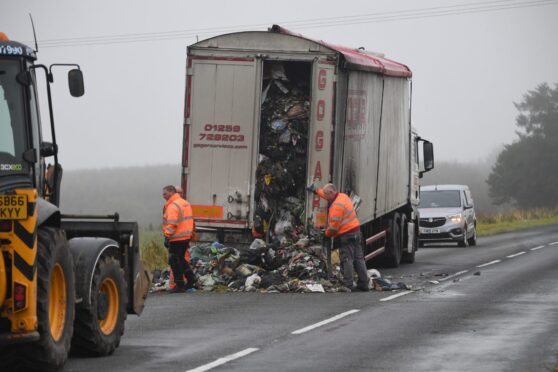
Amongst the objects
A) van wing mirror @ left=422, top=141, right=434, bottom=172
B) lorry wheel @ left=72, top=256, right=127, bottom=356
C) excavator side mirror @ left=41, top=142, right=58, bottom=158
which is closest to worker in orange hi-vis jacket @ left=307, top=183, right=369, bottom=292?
lorry wheel @ left=72, top=256, right=127, bottom=356

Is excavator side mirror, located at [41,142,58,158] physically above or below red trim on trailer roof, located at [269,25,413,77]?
below

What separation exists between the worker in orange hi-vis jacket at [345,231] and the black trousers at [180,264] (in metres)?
2.18

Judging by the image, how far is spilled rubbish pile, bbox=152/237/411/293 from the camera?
66.0 feet

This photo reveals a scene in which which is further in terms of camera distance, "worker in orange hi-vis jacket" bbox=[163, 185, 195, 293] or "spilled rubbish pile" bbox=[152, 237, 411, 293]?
"spilled rubbish pile" bbox=[152, 237, 411, 293]

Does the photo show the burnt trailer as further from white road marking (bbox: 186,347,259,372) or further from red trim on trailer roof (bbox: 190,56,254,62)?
white road marking (bbox: 186,347,259,372)

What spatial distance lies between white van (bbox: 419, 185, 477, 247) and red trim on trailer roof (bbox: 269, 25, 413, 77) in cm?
854

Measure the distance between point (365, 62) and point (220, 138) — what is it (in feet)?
10.7

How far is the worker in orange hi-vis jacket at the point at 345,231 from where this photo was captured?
1994cm

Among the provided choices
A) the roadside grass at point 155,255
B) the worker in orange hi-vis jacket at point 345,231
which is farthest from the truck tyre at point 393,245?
the worker in orange hi-vis jacket at point 345,231

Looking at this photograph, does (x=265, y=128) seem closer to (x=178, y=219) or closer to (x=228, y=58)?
(x=228, y=58)

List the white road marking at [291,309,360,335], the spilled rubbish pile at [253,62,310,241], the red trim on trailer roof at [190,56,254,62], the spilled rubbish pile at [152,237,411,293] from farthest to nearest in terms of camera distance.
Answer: the spilled rubbish pile at [253,62,310,241] → the red trim on trailer roof at [190,56,254,62] → the spilled rubbish pile at [152,237,411,293] → the white road marking at [291,309,360,335]

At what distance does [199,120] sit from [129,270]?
26.3 feet

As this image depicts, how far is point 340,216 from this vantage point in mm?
20000

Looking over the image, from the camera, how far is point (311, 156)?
66.5 feet
